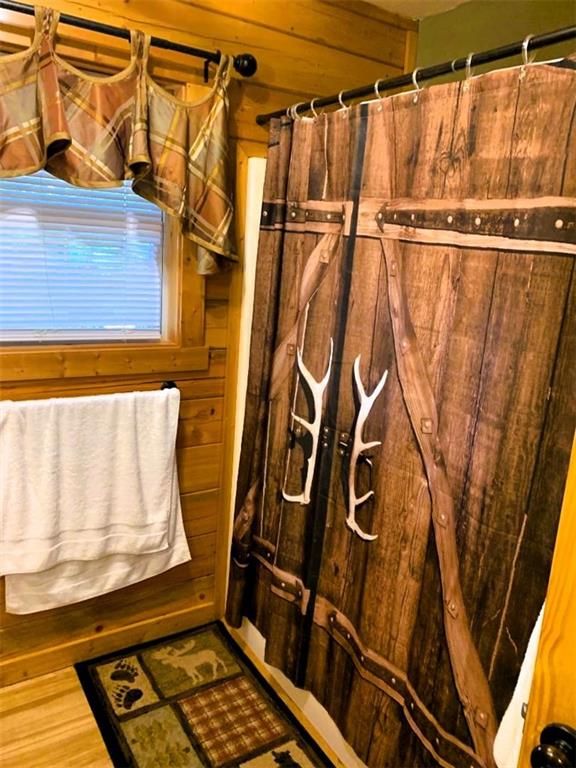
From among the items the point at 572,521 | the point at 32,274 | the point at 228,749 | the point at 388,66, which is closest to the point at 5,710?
the point at 228,749

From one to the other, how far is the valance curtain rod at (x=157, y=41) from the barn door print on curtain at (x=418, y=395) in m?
0.27

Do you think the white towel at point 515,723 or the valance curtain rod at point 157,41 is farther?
the valance curtain rod at point 157,41

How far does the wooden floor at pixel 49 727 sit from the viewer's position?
5.80 ft

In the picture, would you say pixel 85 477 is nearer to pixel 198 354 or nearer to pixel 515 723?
pixel 198 354

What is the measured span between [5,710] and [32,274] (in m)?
1.49

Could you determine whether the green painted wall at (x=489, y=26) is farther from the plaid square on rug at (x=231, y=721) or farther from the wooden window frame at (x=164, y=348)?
the plaid square on rug at (x=231, y=721)

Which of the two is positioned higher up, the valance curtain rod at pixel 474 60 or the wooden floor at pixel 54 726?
the valance curtain rod at pixel 474 60

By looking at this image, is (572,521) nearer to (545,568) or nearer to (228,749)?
(545,568)

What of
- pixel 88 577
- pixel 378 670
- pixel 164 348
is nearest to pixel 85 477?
pixel 88 577

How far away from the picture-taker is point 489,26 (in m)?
2.00

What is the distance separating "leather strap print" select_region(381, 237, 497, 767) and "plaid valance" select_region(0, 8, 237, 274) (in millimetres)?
746

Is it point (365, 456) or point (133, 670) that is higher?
point (365, 456)

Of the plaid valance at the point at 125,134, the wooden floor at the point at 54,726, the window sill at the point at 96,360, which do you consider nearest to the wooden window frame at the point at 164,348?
the window sill at the point at 96,360

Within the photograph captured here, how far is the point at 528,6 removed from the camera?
1853mm
